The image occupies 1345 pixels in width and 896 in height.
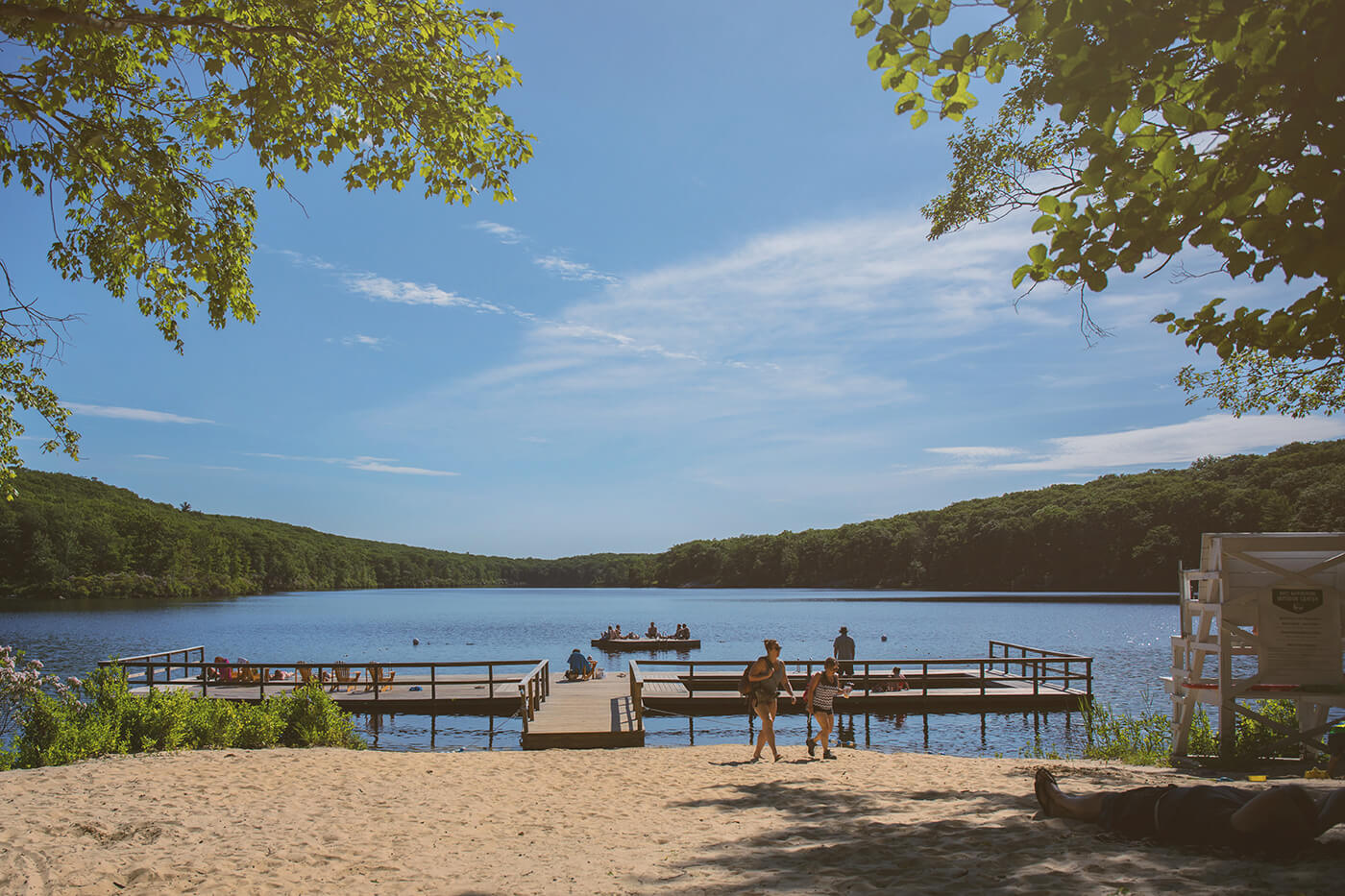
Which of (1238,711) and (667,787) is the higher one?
(1238,711)

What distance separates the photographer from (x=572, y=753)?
12.8m

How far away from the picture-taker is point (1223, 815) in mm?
5117

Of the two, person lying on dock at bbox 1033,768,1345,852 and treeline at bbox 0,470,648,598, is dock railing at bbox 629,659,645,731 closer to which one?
person lying on dock at bbox 1033,768,1345,852

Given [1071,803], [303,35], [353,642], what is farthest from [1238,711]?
[353,642]

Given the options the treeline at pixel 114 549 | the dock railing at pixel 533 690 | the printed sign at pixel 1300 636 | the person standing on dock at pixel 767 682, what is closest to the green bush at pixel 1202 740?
the printed sign at pixel 1300 636

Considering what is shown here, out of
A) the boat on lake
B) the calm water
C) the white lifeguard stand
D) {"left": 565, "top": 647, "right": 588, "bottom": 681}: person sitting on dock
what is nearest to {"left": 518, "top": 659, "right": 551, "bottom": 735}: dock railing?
{"left": 565, "top": 647, "right": 588, "bottom": 681}: person sitting on dock

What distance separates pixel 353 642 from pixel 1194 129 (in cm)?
5440

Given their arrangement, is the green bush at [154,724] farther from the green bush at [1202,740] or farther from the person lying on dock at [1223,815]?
the green bush at [1202,740]

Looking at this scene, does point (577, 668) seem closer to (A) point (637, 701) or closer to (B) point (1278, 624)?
(A) point (637, 701)

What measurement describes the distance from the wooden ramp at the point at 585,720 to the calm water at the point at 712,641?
132cm

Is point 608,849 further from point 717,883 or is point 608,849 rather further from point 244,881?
point 244,881

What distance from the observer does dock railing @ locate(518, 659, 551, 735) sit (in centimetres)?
1487

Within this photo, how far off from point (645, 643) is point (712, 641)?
9.10m

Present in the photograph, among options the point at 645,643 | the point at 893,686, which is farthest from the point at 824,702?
the point at 645,643
